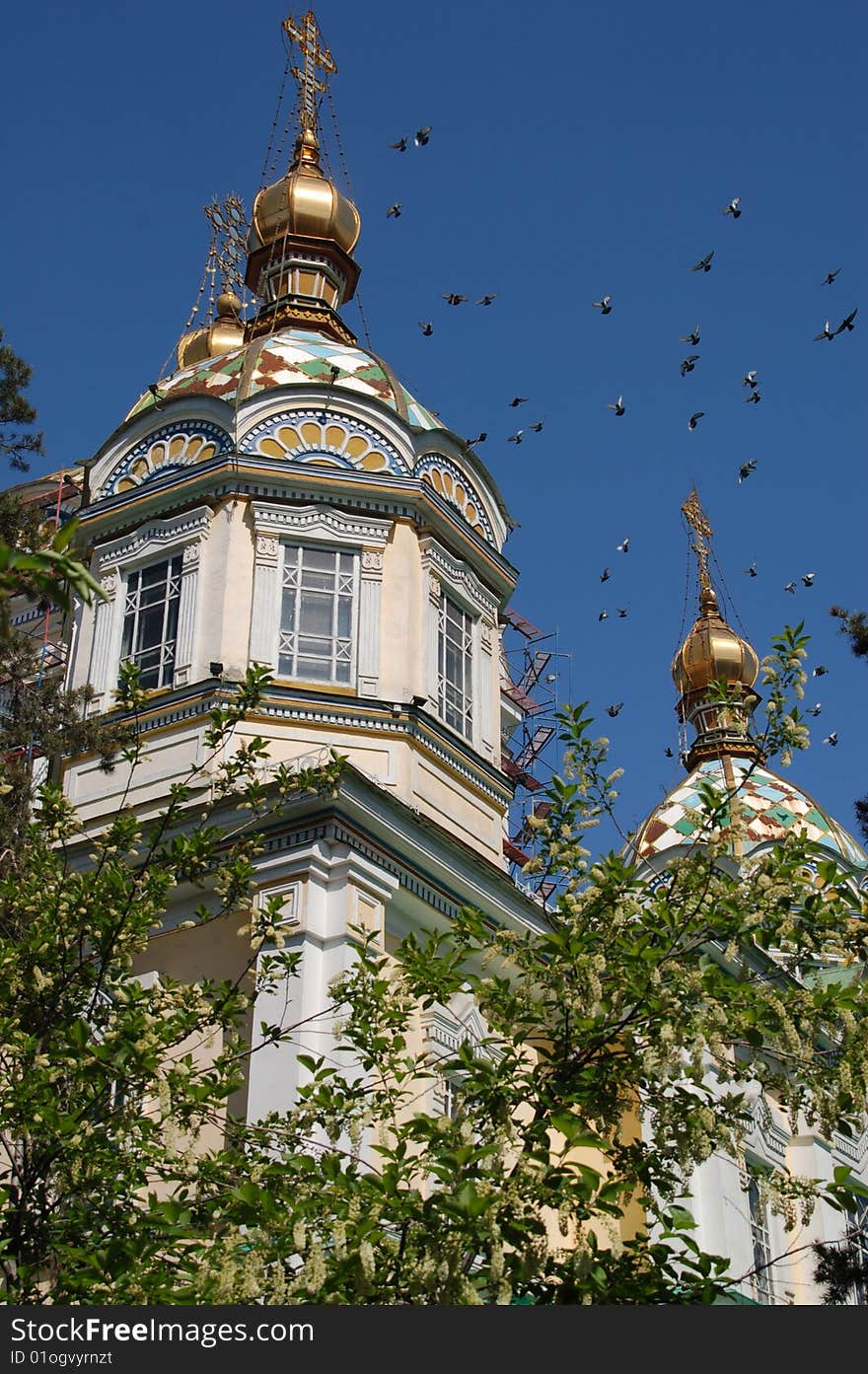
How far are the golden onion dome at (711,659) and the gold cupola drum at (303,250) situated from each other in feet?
58.8

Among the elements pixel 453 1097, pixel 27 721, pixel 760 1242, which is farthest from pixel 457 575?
pixel 453 1097

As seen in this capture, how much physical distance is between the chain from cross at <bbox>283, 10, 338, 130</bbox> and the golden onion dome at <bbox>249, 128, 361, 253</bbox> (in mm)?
1851

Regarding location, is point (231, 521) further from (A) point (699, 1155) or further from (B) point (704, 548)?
(B) point (704, 548)

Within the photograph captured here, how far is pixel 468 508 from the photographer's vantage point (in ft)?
58.2

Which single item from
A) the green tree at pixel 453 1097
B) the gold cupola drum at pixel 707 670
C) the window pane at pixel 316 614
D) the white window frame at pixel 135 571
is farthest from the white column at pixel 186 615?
the gold cupola drum at pixel 707 670

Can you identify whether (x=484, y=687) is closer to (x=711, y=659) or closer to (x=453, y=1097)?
(x=453, y=1097)

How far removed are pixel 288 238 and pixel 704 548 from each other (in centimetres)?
2374

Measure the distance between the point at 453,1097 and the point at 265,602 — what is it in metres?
7.42

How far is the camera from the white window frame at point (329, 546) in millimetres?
15602

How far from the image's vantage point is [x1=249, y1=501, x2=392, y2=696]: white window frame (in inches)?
614

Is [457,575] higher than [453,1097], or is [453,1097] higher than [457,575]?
[457,575]

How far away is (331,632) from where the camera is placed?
624 inches

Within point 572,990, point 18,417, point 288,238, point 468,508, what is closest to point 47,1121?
point 572,990

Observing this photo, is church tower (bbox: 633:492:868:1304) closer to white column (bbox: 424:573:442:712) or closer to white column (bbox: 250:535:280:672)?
white column (bbox: 424:573:442:712)
